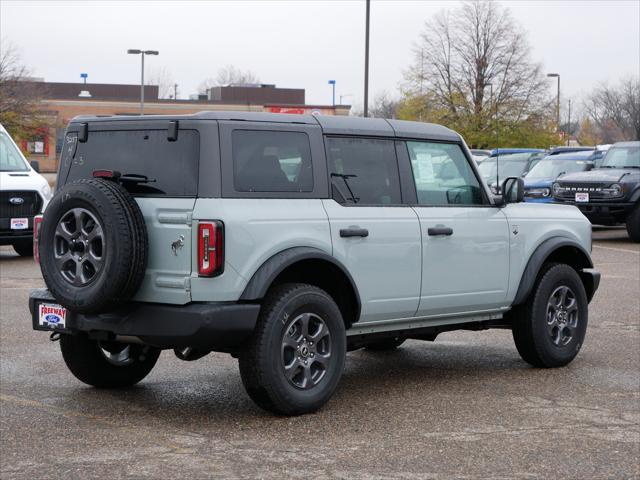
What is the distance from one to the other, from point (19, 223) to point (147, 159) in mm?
10454

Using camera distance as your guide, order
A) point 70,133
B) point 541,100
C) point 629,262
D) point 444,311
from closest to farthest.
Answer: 1. point 70,133
2. point 444,311
3. point 629,262
4. point 541,100

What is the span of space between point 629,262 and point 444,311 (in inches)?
408

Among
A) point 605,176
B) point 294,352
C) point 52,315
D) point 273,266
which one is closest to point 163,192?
point 273,266

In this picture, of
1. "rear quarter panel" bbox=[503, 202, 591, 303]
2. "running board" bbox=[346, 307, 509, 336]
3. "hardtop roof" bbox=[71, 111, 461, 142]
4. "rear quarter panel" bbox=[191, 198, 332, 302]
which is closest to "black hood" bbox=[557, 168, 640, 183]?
"rear quarter panel" bbox=[503, 202, 591, 303]

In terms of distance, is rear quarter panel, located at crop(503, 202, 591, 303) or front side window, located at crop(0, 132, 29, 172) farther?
front side window, located at crop(0, 132, 29, 172)

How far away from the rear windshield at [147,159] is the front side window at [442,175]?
182 cm

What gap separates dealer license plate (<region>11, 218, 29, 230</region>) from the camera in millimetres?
16703

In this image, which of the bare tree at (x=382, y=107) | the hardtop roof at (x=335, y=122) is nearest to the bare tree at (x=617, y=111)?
the bare tree at (x=382, y=107)

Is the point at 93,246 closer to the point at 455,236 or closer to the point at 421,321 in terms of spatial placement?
the point at 421,321

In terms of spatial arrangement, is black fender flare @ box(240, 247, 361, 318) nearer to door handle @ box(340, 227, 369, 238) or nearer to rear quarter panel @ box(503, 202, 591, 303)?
door handle @ box(340, 227, 369, 238)

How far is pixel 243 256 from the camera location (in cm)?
656

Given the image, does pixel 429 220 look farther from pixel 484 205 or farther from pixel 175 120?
pixel 175 120

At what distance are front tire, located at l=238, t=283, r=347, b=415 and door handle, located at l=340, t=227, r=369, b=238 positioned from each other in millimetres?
403

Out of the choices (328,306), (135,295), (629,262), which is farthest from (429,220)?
(629,262)
